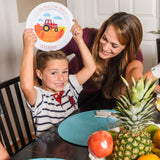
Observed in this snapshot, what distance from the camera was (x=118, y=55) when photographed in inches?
77.8

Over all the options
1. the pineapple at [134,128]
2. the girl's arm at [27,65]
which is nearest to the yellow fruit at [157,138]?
the pineapple at [134,128]

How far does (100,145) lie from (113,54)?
110 centimetres

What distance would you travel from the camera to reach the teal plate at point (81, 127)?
118 centimetres

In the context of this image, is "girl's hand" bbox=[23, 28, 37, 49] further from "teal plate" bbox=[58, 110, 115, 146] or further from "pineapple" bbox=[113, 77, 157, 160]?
"pineapple" bbox=[113, 77, 157, 160]

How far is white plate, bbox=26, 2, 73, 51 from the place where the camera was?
60.4 inches

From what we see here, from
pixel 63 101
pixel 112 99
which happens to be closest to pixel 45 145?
pixel 63 101

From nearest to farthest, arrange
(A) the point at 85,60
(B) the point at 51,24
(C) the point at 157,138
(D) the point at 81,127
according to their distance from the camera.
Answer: (C) the point at 157,138, (D) the point at 81,127, (B) the point at 51,24, (A) the point at 85,60

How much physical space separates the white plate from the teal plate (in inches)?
18.0

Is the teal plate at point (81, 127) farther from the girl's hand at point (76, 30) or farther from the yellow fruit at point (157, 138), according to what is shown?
the girl's hand at point (76, 30)

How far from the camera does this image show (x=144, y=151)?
34.8 inches

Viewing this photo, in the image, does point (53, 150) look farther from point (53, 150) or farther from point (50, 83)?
point (50, 83)

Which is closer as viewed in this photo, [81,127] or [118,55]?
[81,127]

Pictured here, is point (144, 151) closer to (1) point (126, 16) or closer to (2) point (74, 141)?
(2) point (74, 141)

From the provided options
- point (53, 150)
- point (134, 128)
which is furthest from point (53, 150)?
point (134, 128)
